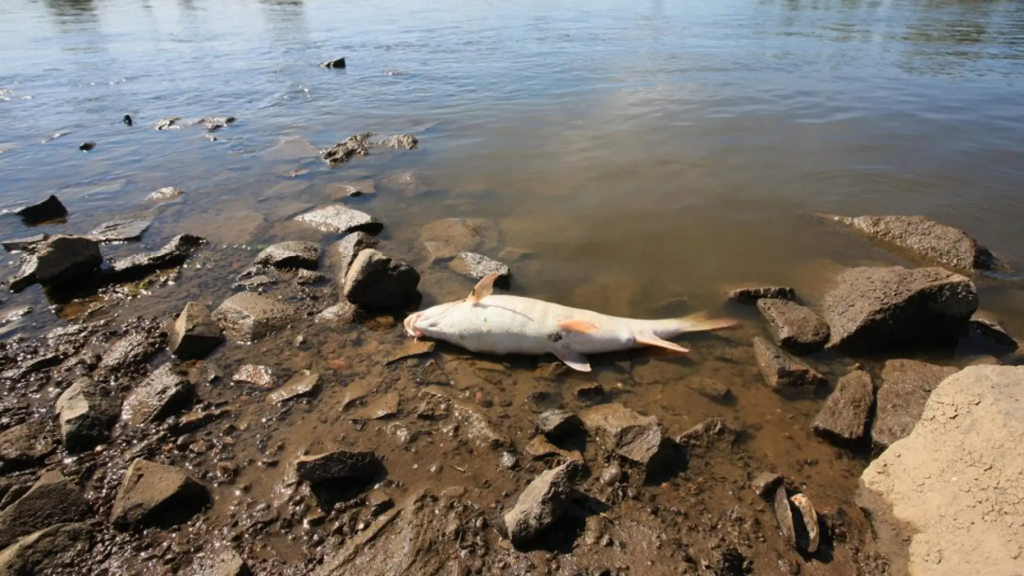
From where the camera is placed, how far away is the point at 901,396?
15.3ft

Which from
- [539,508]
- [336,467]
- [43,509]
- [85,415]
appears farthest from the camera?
[85,415]

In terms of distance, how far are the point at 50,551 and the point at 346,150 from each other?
30.0 feet

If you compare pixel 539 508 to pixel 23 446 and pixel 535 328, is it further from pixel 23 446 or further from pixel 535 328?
pixel 23 446

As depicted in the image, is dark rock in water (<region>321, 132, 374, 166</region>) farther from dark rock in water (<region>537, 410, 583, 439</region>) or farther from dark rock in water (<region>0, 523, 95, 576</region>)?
dark rock in water (<region>0, 523, 95, 576</region>)

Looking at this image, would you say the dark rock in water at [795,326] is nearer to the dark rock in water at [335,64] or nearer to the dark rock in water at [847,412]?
the dark rock in water at [847,412]

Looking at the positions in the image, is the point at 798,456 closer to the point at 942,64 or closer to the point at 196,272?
the point at 196,272

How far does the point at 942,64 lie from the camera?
54.9 ft

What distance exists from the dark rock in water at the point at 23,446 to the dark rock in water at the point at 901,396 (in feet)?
22.4

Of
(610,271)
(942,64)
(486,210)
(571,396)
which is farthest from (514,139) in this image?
(942,64)

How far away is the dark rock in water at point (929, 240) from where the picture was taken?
6.63 metres

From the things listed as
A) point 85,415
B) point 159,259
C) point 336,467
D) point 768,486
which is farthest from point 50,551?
point 768,486

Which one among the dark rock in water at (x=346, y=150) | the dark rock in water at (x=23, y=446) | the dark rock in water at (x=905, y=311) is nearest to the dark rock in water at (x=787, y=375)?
the dark rock in water at (x=905, y=311)

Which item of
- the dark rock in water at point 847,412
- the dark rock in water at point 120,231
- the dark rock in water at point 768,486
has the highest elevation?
the dark rock in water at point 120,231

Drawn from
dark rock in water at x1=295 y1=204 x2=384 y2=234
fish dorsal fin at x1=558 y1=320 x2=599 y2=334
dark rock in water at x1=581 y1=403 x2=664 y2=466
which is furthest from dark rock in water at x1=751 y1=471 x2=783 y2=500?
dark rock in water at x1=295 y1=204 x2=384 y2=234
